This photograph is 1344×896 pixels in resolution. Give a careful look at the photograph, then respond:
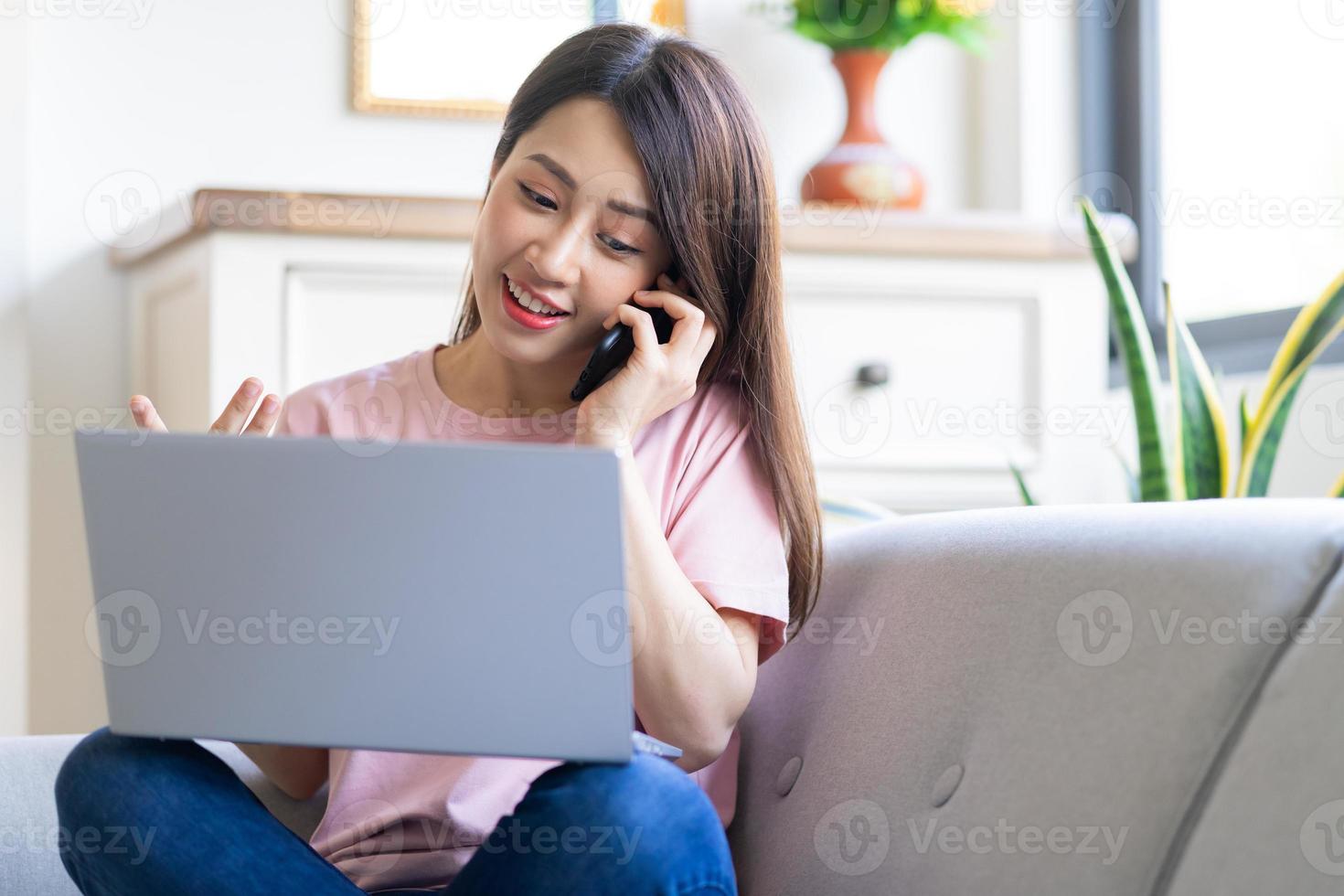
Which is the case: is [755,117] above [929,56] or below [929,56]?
below

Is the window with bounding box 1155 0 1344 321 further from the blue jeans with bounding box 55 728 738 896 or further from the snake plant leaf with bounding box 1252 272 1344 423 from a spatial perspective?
the blue jeans with bounding box 55 728 738 896

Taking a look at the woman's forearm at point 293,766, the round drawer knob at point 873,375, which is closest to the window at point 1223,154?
the round drawer knob at point 873,375

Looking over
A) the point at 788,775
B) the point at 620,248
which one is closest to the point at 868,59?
the point at 620,248

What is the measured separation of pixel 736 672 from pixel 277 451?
1.32 feet

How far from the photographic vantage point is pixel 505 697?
75cm

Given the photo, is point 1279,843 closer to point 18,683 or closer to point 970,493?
point 970,493

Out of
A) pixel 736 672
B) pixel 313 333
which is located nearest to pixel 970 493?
pixel 313 333

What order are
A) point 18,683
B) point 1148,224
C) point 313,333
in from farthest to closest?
point 1148,224 → point 18,683 → point 313,333

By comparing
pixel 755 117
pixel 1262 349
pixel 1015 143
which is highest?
pixel 1015 143

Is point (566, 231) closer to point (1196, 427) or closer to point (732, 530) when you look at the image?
point (732, 530)

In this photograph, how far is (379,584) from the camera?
747 mm

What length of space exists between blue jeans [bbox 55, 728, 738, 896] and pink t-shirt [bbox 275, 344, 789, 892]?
0.12m

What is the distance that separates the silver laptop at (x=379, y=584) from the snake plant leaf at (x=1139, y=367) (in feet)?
3.57

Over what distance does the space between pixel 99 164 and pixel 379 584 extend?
1.69 m
